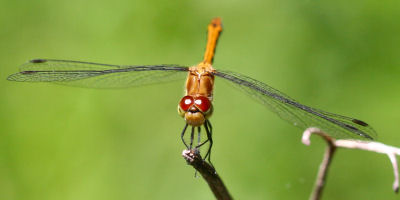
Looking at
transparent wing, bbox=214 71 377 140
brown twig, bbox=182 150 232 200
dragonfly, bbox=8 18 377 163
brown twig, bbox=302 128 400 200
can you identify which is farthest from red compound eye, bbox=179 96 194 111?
brown twig, bbox=302 128 400 200

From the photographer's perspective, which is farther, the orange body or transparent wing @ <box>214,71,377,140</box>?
the orange body

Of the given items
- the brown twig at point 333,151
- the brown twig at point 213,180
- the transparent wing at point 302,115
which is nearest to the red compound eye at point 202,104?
the transparent wing at point 302,115

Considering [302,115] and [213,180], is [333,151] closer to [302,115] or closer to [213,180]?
[213,180]

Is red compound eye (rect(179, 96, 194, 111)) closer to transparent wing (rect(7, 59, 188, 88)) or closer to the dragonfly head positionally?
the dragonfly head

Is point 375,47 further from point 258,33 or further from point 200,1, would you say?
point 200,1

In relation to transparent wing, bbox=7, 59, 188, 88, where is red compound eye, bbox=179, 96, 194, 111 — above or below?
below

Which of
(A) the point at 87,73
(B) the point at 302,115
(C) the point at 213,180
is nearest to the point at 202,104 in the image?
(B) the point at 302,115

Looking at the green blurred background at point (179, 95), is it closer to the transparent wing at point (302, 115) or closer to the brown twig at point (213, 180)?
the transparent wing at point (302, 115)

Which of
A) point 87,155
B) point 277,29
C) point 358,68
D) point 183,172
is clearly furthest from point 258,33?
point 87,155
